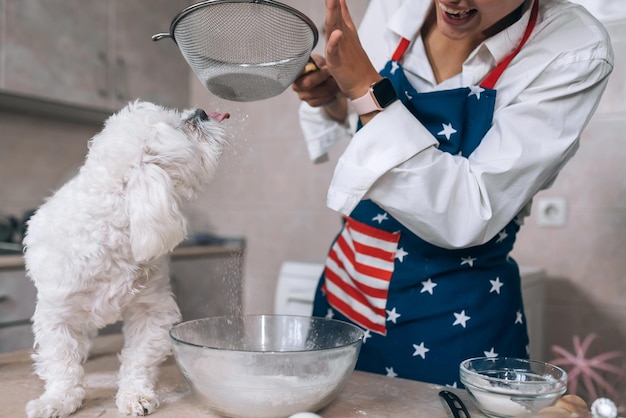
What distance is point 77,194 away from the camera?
745mm

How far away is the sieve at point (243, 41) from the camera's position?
80 centimetres

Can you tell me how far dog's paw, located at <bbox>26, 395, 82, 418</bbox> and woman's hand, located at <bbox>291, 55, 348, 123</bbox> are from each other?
630 mm

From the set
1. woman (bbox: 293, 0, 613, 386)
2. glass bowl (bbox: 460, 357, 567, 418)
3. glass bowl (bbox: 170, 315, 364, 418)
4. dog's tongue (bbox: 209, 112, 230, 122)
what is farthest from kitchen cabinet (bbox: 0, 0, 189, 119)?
glass bowl (bbox: 460, 357, 567, 418)

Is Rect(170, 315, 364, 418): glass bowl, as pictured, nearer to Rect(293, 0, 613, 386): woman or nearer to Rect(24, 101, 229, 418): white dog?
Rect(24, 101, 229, 418): white dog

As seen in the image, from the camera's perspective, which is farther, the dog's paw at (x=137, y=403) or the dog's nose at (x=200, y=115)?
the dog's nose at (x=200, y=115)

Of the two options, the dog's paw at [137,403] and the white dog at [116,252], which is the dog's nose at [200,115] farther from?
the dog's paw at [137,403]

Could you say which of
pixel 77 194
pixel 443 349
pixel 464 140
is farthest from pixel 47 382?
pixel 464 140

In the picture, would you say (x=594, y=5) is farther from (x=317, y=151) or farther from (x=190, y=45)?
(x=190, y=45)

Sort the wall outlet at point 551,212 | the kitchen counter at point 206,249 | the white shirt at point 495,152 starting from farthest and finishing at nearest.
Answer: the kitchen counter at point 206,249 → the wall outlet at point 551,212 → the white shirt at point 495,152

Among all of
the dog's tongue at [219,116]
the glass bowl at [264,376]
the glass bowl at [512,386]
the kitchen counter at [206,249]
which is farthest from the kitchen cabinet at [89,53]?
the glass bowl at [512,386]

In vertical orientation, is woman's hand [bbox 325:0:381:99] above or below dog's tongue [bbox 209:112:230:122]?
above

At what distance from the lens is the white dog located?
71 centimetres

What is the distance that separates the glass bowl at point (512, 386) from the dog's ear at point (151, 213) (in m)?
0.40

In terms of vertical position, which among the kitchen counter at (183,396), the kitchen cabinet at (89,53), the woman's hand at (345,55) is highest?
the kitchen cabinet at (89,53)
